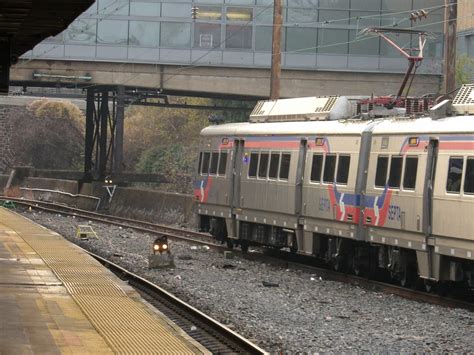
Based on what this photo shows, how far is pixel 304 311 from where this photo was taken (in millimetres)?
14469

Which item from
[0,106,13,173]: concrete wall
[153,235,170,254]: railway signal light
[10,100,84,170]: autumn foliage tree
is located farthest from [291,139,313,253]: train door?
[10,100,84,170]: autumn foliage tree

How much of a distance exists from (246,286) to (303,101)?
5.97 metres

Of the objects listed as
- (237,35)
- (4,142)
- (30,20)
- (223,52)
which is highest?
(237,35)

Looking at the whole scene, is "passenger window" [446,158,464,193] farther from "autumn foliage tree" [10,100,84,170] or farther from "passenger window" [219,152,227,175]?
"autumn foliage tree" [10,100,84,170]

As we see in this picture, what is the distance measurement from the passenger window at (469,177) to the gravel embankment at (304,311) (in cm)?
180

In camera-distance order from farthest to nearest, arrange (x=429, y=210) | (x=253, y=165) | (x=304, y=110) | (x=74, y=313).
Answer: (x=253, y=165)
(x=304, y=110)
(x=429, y=210)
(x=74, y=313)

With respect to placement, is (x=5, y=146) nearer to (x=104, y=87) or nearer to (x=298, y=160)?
(x=104, y=87)

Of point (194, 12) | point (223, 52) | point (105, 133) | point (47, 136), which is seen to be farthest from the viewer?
point (47, 136)

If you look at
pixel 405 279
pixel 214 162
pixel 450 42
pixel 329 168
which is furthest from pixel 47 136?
pixel 405 279

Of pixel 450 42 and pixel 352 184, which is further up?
pixel 450 42

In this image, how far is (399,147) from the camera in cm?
1708

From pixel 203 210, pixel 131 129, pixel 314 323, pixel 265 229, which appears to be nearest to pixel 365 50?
pixel 203 210

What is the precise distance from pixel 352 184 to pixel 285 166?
3114 mm

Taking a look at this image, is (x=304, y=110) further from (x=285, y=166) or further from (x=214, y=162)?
(x=214, y=162)
